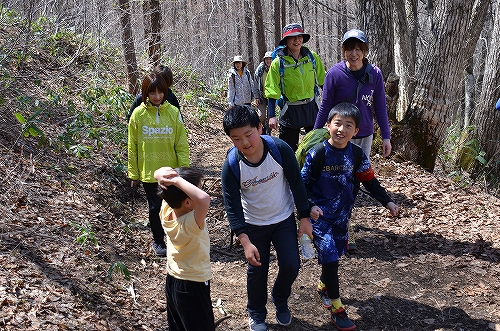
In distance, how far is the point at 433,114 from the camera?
7.67 metres

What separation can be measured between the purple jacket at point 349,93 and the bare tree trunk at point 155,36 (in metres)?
9.01

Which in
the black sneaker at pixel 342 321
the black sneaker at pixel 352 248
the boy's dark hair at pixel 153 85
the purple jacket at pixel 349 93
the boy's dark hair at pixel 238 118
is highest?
the boy's dark hair at pixel 153 85

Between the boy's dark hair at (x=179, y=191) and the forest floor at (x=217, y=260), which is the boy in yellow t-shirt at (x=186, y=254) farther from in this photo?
the forest floor at (x=217, y=260)

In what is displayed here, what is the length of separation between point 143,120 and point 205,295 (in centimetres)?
255

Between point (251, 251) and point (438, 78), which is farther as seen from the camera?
point (438, 78)

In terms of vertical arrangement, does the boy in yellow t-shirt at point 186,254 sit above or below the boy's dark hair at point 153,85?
below

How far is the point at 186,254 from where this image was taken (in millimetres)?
3064

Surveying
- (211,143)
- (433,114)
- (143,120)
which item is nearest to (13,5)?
(211,143)

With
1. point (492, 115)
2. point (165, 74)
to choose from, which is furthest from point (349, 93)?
point (492, 115)

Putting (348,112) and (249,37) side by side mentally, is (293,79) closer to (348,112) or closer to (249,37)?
(348,112)

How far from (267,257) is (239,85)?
852 centimetres

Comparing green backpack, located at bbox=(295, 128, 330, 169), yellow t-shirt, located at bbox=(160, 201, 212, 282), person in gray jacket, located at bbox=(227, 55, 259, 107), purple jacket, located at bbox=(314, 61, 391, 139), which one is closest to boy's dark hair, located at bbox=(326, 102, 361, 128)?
green backpack, located at bbox=(295, 128, 330, 169)

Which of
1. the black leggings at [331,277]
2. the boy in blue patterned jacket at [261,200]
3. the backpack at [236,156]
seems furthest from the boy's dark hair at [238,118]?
the black leggings at [331,277]

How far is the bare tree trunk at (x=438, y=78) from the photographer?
292 inches
